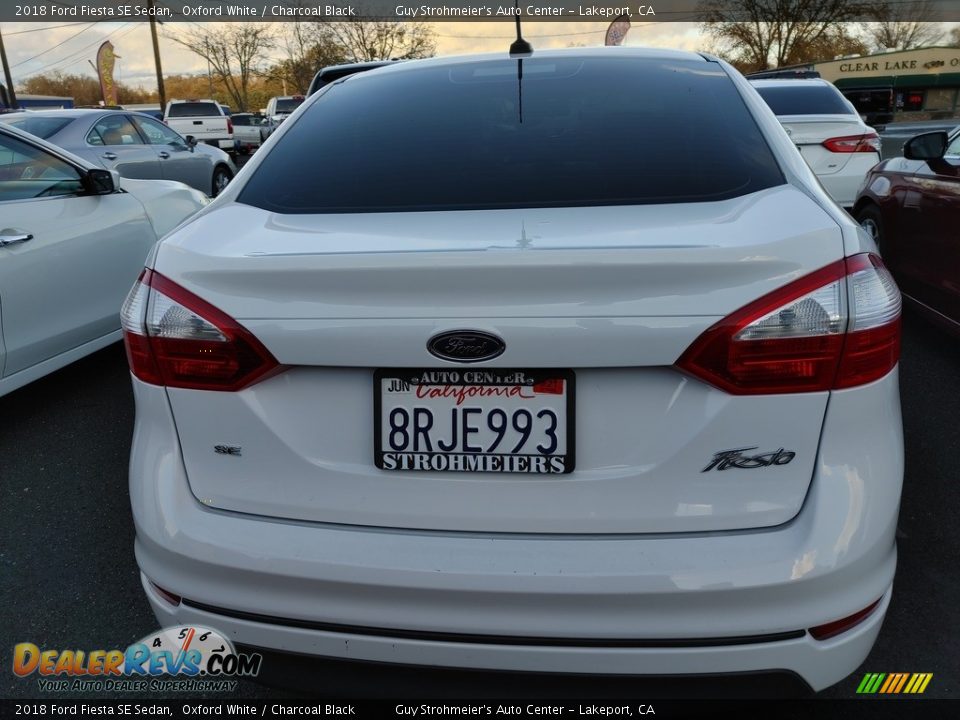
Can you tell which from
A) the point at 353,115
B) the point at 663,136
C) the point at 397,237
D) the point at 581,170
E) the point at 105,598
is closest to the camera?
the point at 397,237

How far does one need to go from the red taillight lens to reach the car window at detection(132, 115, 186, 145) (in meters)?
10.2

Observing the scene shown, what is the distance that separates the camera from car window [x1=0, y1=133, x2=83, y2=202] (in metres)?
4.00

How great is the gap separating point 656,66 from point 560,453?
154cm

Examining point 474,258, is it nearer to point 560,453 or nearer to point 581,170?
point 560,453

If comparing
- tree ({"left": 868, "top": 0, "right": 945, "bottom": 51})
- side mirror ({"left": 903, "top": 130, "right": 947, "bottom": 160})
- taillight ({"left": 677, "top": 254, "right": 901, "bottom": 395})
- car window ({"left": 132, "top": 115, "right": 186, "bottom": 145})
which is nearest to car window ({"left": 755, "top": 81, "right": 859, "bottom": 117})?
side mirror ({"left": 903, "top": 130, "right": 947, "bottom": 160})

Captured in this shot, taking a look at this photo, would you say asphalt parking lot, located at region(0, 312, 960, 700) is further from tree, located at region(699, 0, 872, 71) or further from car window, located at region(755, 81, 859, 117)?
tree, located at region(699, 0, 872, 71)

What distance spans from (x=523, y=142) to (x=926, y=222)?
3324mm

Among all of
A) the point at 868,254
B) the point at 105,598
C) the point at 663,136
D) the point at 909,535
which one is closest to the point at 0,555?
the point at 105,598

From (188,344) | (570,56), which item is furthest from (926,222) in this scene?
(188,344)

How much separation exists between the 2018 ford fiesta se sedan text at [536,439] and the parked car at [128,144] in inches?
272

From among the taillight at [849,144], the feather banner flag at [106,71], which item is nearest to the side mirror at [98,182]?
the taillight at [849,144]

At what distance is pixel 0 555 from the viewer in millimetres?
2855

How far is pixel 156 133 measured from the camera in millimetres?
10336

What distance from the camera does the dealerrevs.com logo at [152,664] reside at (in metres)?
1.73
